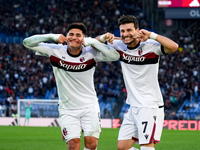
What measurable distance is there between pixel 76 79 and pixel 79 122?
720 mm

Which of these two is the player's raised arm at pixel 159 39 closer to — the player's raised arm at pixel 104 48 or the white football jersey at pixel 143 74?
the white football jersey at pixel 143 74

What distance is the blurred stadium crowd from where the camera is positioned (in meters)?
25.9

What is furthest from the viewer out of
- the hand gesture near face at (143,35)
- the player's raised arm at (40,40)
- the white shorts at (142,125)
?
the player's raised arm at (40,40)

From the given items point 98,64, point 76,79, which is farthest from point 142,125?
point 98,64

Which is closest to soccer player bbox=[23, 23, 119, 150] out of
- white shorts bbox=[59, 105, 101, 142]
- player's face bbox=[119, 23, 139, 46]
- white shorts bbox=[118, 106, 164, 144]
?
white shorts bbox=[59, 105, 101, 142]

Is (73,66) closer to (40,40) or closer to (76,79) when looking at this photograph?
(76,79)

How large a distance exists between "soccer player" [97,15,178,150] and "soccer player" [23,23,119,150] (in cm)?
35

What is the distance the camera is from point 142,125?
6633mm

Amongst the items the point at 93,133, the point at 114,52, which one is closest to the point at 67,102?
the point at 93,133

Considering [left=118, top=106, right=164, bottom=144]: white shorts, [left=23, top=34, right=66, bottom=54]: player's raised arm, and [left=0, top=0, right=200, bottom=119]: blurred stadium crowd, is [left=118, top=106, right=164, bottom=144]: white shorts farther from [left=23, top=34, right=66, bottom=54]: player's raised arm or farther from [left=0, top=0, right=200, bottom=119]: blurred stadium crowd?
[left=0, top=0, right=200, bottom=119]: blurred stadium crowd

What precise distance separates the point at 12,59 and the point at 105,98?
747cm

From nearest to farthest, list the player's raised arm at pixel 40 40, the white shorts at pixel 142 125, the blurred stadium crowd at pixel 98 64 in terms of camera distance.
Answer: the white shorts at pixel 142 125 → the player's raised arm at pixel 40 40 → the blurred stadium crowd at pixel 98 64

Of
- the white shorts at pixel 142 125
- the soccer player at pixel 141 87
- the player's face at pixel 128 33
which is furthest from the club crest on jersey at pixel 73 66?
the white shorts at pixel 142 125

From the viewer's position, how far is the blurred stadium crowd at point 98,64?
2591 cm
